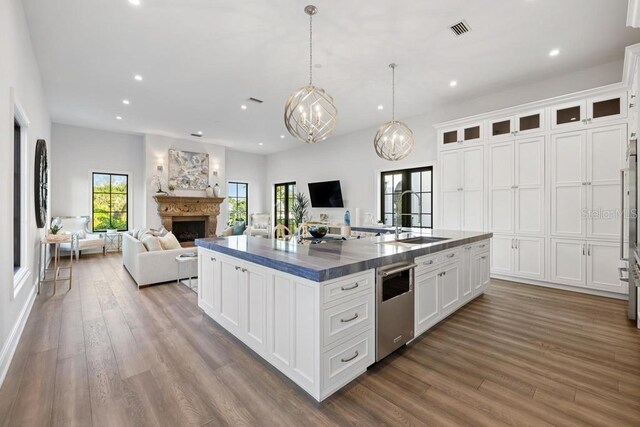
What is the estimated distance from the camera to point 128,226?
7996 millimetres

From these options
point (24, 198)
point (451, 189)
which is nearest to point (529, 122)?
point (451, 189)

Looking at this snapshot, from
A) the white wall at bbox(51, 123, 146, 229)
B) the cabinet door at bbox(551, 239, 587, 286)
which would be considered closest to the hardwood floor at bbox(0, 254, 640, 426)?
the cabinet door at bbox(551, 239, 587, 286)

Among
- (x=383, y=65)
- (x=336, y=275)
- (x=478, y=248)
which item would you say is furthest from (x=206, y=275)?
(x=383, y=65)

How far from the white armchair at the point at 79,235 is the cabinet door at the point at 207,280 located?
521 centimetres

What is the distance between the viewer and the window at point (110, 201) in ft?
24.8

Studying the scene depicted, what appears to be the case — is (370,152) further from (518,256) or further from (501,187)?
(518,256)

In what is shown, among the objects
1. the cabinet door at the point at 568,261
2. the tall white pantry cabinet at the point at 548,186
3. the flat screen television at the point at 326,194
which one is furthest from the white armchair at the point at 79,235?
the cabinet door at the point at 568,261

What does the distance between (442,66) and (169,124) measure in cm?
606

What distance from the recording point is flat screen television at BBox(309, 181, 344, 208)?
760 cm

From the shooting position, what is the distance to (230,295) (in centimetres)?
263

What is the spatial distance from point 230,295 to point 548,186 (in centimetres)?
467

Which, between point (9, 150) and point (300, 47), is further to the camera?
point (300, 47)

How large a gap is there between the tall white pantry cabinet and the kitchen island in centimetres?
232

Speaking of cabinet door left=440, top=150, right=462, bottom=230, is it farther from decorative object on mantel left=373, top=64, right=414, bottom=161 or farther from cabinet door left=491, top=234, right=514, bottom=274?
decorative object on mantel left=373, top=64, right=414, bottom=161
